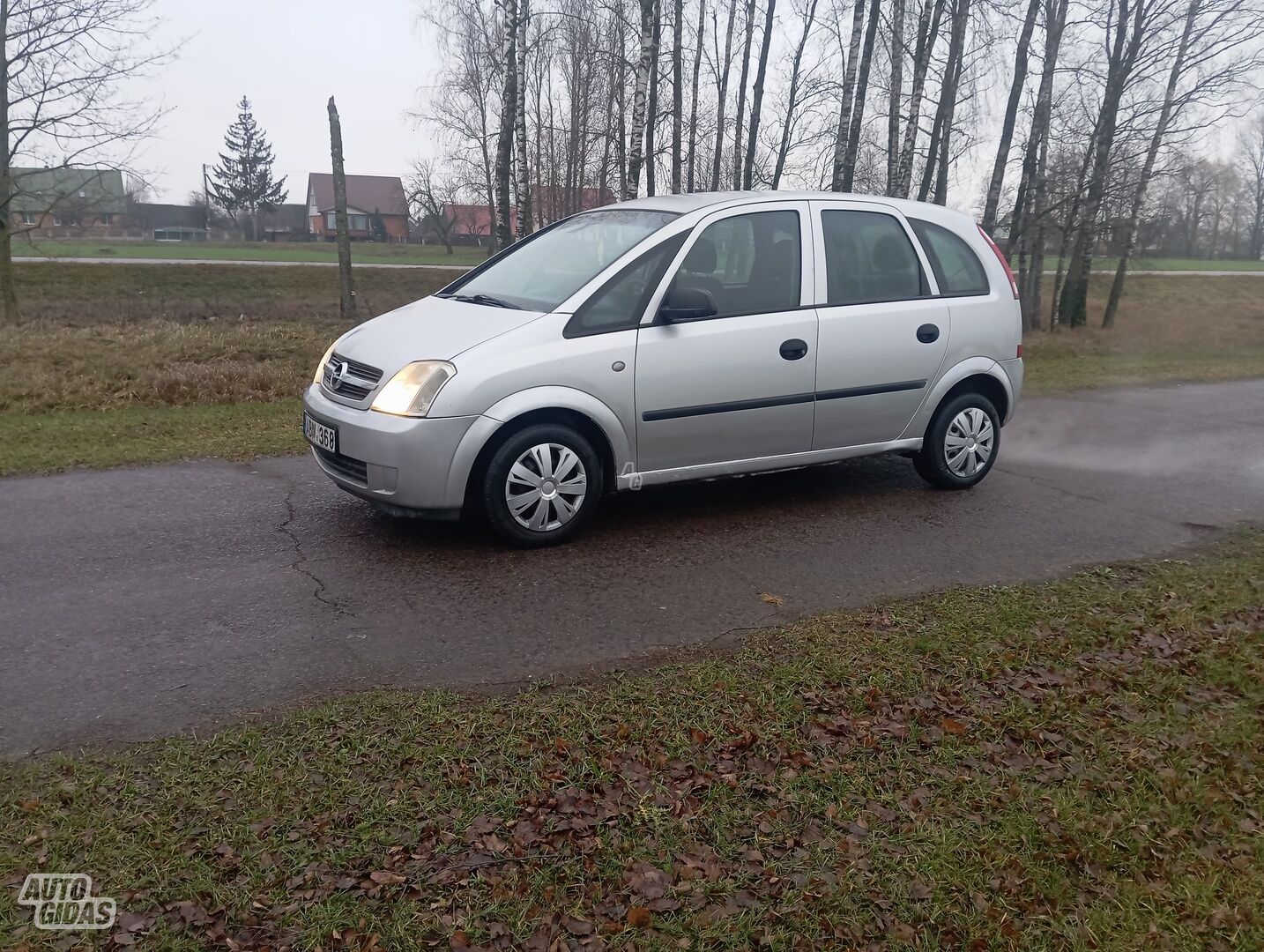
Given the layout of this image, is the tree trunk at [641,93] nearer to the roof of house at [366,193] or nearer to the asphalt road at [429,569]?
the asphalt road at [429,569]

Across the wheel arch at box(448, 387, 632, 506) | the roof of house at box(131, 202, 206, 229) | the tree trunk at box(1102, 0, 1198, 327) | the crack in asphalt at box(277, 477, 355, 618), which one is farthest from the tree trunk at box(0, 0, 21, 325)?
the roof of house at box(131, 202, 206, 229)

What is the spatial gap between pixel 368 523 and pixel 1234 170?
7376 centimetres

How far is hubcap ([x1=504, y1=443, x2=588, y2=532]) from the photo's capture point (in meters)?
5.43

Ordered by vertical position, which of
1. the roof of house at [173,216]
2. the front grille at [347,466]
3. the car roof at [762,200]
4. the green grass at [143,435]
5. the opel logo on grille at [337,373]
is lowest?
the green grass at [143,435]

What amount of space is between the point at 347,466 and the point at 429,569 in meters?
0.79

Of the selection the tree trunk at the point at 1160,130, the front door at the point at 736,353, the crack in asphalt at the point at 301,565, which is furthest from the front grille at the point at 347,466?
the tree trunk at the point at 1160,130

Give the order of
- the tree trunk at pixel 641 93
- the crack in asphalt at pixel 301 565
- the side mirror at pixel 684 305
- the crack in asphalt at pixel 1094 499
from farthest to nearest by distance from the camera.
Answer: the tree trunk at pixel 641 93
the crack in asphalt at pixel 1094 499
the side mirror at pixel 684 305
the crack in asphalt at pixel 301 565

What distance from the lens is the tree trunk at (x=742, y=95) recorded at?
28078 millimetres

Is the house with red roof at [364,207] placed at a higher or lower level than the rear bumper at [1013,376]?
higher

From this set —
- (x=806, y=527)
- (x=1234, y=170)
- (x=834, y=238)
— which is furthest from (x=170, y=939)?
(x=1234, y=170)

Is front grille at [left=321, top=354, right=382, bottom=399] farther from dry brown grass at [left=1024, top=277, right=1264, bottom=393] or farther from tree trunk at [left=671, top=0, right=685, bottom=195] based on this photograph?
tree trunk at [left=671, top=0, right=685, bottom=195]

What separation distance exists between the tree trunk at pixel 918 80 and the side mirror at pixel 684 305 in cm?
1685

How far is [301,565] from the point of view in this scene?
5.22m

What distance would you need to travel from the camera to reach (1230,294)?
40844 mm
